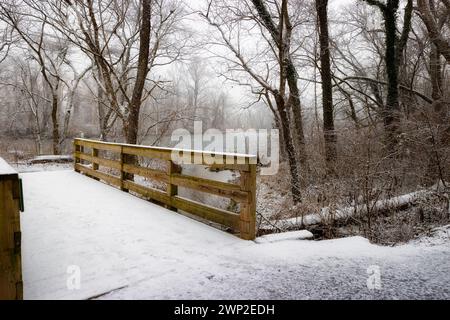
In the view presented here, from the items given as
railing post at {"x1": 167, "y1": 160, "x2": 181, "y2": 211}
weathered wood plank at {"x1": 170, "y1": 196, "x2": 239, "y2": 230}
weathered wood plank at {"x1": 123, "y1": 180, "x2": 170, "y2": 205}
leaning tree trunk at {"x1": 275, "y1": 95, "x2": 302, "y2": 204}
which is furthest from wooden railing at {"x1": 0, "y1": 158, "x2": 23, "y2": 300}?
leaning tree trunk at {"x1": 275, "y1": 95, "x2": 302, "y2": 204}

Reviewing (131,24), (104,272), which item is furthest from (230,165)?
(131,24)

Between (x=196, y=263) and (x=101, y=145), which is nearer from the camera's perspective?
(x=196, y=263)

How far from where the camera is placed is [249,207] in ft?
13.6

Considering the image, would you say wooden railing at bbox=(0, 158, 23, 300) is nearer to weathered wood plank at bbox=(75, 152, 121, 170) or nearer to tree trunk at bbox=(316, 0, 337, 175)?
weathered wood plank at bbox=(75, 152, 121, 170)

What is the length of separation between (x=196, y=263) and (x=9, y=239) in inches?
66.1

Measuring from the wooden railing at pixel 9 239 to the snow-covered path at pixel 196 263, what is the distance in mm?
270

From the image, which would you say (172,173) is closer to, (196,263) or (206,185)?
(206,185)

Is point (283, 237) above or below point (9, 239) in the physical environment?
below

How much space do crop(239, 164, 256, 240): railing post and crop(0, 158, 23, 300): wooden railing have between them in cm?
240

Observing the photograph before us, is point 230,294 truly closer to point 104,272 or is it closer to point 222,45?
point 104,272

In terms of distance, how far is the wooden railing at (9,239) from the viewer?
254 cm

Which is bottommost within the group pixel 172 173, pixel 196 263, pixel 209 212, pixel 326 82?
pixel 196 263

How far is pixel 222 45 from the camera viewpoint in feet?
36.0

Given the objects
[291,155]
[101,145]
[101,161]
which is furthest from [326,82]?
[101,161]
